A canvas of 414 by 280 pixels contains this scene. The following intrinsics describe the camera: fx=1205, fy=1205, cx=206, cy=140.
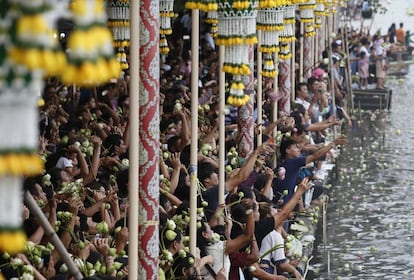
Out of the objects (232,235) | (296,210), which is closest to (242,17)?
(232,235)

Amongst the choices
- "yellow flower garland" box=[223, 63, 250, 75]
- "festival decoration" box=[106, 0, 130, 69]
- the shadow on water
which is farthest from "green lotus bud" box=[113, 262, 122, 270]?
the shadow on water

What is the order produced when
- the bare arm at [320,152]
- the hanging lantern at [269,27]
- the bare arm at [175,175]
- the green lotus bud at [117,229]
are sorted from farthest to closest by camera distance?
the bare arm at [320,152], the hanging lantern at [269,27], the bare arm at [175,175], the green lotus bud at [117,229]

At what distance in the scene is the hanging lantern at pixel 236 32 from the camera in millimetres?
7531

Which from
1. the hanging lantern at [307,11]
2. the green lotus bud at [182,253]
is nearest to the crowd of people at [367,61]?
the hanging lantern at [307,11]

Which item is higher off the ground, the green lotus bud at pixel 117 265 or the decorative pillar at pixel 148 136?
the decorative pillar at pixel 148 136

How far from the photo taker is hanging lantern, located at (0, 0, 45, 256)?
363cm

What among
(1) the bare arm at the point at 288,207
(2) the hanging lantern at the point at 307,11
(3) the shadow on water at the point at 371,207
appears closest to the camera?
(1) the bare arm at the point at 288,207

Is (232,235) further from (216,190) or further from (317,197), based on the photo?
(317,197)

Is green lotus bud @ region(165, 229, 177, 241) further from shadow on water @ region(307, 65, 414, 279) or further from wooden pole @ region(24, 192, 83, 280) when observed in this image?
shadow on water @ region(307, 65, 414, 279)

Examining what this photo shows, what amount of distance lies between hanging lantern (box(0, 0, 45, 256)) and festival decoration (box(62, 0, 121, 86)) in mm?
98

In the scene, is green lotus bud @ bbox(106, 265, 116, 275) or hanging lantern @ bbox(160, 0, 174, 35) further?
hanging lantern @ bbox(160, 0, 174, 35)

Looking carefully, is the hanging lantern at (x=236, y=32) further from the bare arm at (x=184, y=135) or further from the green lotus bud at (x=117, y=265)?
the bare arm at (x=184, y=135)

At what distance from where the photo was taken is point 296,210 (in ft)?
41.8

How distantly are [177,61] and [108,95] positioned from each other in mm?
4486
